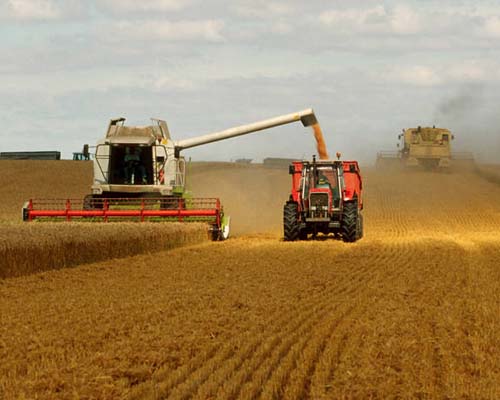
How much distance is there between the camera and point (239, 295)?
11734 mm

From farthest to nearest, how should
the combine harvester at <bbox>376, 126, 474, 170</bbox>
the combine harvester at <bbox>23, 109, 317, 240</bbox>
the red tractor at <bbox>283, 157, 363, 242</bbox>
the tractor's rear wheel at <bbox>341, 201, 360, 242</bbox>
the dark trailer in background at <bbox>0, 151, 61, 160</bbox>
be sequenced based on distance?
the dark trailer in background at <bbox>0, 151, 61, 160</bbox> < the combine harvester at <bbox>376, 126, 474, 170</bbox> < the combine harvester at <bbox>23, 109, 317, 240</bbox> < the red tractor at <bbox>283, 157, 363, 242</bbox> < the tractor's rear wheel at <bbox>341, 201, 360, 242</bbox>

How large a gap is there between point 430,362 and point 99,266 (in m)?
10.1

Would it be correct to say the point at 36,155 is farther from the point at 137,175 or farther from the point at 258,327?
the point at 258,327

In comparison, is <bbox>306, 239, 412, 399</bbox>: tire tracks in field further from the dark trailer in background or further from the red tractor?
the dark trailer in background

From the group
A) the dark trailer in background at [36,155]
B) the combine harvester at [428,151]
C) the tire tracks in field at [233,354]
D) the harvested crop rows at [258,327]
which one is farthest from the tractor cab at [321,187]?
the dark trailer in background at [36,155]

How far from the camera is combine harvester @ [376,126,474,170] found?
2010 inches

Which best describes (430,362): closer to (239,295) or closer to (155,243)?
(239,295)

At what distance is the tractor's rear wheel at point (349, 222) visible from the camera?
22.1 m

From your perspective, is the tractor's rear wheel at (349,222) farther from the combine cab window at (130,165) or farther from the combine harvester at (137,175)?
the combine cab window at (130,165)

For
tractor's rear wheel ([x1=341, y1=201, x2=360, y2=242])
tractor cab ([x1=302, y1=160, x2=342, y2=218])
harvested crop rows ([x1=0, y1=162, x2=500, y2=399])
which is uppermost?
tractor cab ([x1=302, y1=160, x2=342, y2=218])

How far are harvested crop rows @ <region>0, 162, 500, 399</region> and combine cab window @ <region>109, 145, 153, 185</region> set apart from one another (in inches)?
221

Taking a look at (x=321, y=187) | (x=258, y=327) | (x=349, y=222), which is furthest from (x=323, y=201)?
(x=258, y=327)

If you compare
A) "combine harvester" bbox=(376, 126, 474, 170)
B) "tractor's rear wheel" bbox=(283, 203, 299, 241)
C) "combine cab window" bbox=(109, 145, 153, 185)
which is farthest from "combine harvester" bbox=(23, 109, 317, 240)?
"combine harvester" bbox=(376, 126, 474, 170)

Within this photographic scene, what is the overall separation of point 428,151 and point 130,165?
31.0 meters
